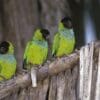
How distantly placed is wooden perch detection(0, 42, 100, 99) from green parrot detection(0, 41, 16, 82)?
1.05 meters

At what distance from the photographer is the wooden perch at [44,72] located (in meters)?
3.69

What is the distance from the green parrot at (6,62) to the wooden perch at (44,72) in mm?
1049

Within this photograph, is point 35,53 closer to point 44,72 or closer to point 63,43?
point 63,43

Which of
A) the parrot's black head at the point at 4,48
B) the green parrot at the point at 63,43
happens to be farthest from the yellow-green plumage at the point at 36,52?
the parrot's black head at the point at 4,48

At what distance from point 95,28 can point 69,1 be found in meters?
0.54

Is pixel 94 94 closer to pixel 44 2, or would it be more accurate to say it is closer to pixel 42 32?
pixel 42 32

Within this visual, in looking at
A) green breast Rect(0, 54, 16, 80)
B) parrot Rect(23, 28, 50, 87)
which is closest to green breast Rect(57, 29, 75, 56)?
Answer: parrot Rect(23, 28, 50, 87)

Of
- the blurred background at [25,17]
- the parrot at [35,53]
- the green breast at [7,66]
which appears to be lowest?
the green breast at [7,66]

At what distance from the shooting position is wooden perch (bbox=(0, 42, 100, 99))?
12.1 ft

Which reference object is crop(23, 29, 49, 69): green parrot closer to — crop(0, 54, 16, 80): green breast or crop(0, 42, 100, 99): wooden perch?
crop(0, 54, 16, 80): green breast

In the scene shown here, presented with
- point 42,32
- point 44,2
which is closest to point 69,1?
point 44,2

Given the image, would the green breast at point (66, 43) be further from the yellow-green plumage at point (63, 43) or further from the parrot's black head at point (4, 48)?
the parrot's black head at point (4, 48)

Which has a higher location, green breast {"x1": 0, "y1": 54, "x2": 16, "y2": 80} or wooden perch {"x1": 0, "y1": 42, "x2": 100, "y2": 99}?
green breast {"x1": 0, "y1": 54, "x2": 16, "y2": 80}

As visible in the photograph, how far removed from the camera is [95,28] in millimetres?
7219
